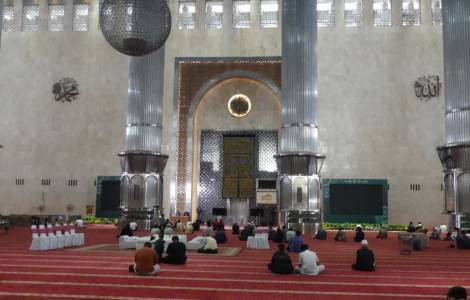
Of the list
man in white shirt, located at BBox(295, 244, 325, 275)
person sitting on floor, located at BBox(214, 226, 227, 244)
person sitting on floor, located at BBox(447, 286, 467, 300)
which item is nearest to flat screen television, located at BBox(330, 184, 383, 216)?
person sitting on floor, located at BBox(214, 226, 227, 244)

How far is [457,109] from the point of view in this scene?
1041 cm

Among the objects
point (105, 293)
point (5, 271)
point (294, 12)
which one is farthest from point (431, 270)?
point (294, 12)

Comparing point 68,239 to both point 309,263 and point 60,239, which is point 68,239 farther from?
point 309,263

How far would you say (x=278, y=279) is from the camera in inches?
211

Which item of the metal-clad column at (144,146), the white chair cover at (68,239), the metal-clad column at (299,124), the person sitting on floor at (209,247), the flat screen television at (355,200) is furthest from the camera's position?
the flat screen television at (355,200)

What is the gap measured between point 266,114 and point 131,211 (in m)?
5.78

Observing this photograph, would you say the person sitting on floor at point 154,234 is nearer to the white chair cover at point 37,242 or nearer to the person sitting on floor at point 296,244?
the white chair cover at point 37,242

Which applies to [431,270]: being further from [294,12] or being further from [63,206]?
[63,206]

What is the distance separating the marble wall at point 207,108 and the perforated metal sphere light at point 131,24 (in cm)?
918

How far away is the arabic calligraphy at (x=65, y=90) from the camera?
653 inches

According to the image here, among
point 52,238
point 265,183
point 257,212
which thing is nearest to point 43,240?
point 52,238

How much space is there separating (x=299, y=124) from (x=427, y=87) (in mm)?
5252

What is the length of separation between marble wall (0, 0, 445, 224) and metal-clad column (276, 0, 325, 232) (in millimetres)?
3275

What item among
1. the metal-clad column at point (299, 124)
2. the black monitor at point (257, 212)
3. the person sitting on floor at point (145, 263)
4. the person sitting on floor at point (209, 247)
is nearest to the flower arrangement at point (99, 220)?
the black monitor at point (257, 212)
